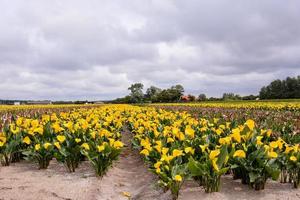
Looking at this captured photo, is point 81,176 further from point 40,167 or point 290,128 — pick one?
point 290,128

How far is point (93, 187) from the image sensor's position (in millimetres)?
5766

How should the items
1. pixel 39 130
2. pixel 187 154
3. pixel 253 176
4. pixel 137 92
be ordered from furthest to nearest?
1. pixel 137 92
2. pixel 39 130
3. pixel 187 154
4. pixel 253 176

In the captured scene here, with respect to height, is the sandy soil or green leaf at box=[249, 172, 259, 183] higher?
green leaf at box=[249, 172, 259, 183]

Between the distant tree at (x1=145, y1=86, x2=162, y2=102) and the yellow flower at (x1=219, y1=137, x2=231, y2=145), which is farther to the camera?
the distant tree at (x1=145, y1=86, x2=162, y2=102)

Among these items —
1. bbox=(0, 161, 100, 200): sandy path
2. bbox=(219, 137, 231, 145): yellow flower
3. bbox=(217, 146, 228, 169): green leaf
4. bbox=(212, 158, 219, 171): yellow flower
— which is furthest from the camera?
bbox=(219, 137, 231, 145): yellow flower

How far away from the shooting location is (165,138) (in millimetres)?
7195

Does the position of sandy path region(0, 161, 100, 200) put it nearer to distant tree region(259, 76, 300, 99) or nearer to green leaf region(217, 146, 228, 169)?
green leaf region(217, 146, 228, 169)

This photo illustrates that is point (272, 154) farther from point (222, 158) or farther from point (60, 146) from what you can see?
point (60, 146)

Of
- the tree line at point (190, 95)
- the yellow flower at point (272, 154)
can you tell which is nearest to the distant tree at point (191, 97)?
the tree line at point (190, 95)

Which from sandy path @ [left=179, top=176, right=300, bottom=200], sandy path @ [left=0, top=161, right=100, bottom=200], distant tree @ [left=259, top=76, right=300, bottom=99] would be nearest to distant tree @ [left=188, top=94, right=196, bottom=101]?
distant tree @ [left=259, top=76, right=300, bottom=99]

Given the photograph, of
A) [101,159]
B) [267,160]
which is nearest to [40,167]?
[101,159]

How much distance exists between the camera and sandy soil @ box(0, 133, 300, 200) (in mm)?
5012

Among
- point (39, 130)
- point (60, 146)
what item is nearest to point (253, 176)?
point (60, 146)

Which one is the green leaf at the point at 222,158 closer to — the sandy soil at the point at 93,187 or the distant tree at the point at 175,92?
the sandy soil at the point at 93,187
